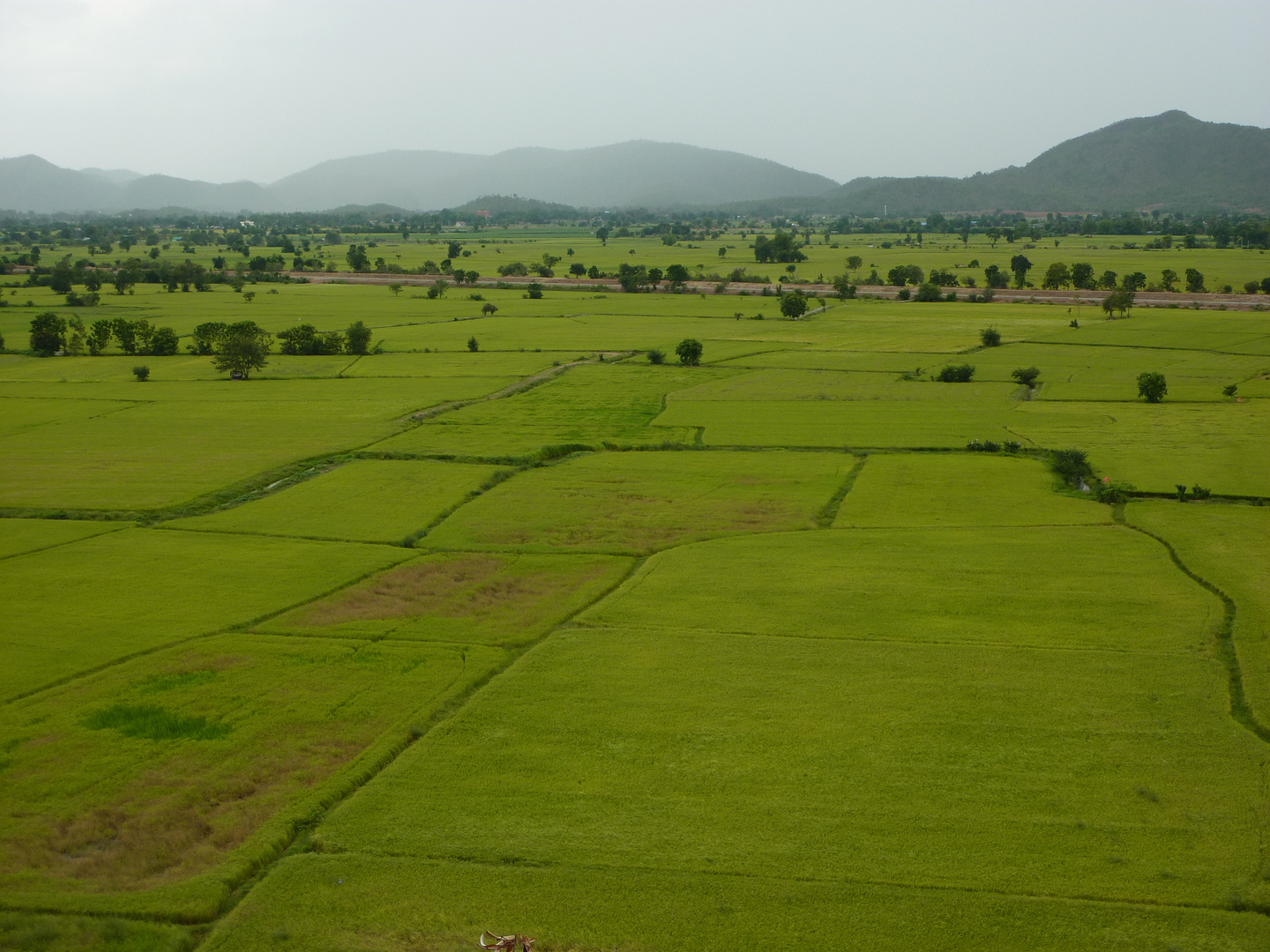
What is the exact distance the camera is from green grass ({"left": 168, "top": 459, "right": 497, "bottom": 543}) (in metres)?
39.8

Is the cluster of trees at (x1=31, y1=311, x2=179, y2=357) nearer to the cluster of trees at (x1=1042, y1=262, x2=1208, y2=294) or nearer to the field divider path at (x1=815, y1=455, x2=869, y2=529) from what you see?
the field divider path at (x1=815, y1=455, x2=869, y2=529)

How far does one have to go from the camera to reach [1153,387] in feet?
204

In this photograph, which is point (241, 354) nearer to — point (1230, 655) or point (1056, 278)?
point (1230, 655)

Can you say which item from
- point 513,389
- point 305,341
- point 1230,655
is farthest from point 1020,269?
point 1230,655

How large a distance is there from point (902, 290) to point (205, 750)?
114 metres

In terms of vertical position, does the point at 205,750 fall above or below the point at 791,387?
below

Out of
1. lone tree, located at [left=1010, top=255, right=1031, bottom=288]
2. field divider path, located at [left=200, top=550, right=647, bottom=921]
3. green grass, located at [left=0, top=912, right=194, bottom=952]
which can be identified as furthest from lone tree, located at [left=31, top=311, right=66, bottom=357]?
lone tree, located at [left=1010, top=255, right=1031, bottom=288]

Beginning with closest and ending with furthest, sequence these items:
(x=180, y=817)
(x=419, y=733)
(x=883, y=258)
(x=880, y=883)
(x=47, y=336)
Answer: (x=880, y=883)
(x=180, y=817)
(x=419, y=733)
(x=47, y=336)
(x=883, y=258)

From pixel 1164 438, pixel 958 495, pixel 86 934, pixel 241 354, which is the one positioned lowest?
pixel 86 934

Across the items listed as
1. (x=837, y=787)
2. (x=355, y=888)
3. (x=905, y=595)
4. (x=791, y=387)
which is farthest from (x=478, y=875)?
(x=791, y=387)

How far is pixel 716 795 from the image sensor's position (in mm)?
20500

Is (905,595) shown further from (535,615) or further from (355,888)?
(355,888)

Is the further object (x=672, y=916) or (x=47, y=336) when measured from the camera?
(x=47, y=336)

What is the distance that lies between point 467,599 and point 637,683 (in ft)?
28.6
